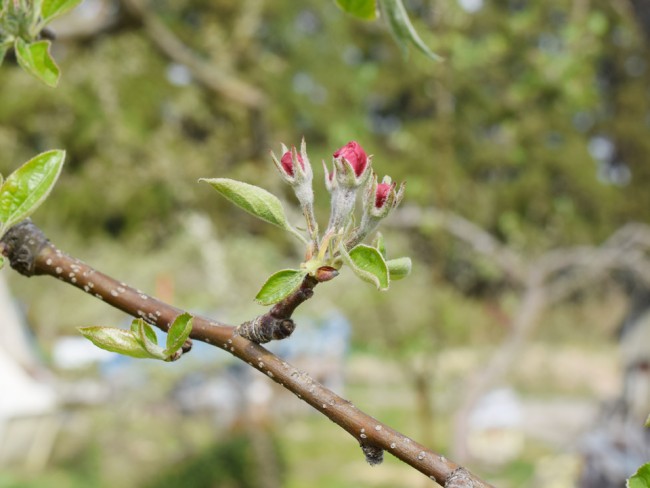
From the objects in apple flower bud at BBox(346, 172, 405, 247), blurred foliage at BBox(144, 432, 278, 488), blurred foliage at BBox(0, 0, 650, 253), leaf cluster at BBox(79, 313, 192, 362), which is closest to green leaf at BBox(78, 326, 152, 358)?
leaf cluster at BBox(79, 313, 192, 362)

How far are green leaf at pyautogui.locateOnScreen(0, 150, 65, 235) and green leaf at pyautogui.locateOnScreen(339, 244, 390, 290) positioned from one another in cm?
14

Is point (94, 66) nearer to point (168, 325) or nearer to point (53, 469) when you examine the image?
point (53, 469)

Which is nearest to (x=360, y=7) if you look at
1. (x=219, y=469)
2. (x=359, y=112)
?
(x=219, y=469)

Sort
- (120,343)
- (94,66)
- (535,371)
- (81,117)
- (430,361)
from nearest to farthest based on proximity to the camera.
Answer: (120,343) < (430,361) < (94,66) < (81,117) < (535,371)

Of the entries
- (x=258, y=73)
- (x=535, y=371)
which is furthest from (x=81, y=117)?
(x=535, y=371)

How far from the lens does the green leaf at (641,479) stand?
0.31 metres

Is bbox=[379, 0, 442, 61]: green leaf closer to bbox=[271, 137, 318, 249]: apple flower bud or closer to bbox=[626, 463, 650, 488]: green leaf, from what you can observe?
bbox=[271, 137, 318, 249]: apple flower bud

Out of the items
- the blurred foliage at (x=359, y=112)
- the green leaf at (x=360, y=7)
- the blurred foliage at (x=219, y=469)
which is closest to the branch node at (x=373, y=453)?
the green leaf at (x=360, y=7)

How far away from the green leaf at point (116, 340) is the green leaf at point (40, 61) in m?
0.14

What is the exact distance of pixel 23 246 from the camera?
1.30 ft

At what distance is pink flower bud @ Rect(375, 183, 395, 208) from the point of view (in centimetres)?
34

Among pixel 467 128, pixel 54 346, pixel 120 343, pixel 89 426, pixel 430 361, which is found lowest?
pixel 120 343

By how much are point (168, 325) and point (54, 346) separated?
408 inches

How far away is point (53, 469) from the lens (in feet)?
17.8
